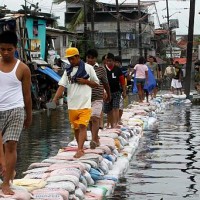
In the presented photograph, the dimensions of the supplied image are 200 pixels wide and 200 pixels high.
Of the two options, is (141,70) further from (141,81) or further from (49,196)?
(49,196)

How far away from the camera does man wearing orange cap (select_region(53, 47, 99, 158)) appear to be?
10062 mm

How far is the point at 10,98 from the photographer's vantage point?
6961 millimetres

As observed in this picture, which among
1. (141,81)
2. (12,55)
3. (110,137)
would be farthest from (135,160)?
(141,81)

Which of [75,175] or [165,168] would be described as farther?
[165,168]

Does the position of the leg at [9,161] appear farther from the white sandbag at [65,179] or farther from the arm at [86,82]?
the arm at [86,82]

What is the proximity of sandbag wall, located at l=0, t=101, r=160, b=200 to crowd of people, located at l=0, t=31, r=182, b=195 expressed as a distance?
0.83 ft

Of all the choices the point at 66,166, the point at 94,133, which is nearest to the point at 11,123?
the point at 66,166

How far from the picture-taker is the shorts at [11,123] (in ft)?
22.7

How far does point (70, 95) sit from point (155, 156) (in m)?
2.80

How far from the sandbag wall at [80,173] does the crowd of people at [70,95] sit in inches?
10.0

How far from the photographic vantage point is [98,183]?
9.09 m

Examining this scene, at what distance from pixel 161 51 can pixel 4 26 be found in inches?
2187

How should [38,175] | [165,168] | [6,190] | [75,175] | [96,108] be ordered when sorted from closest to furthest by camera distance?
[6,190] < [75,175] < [38,175] < [165,168] < [96,108]

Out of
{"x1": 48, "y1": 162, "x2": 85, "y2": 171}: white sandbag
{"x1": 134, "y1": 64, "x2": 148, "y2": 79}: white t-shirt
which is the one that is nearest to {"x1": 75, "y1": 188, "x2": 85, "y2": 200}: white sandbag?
{"x1": 48, "y1": 162, "x2": 85, "y2": 171}: white sandbag
